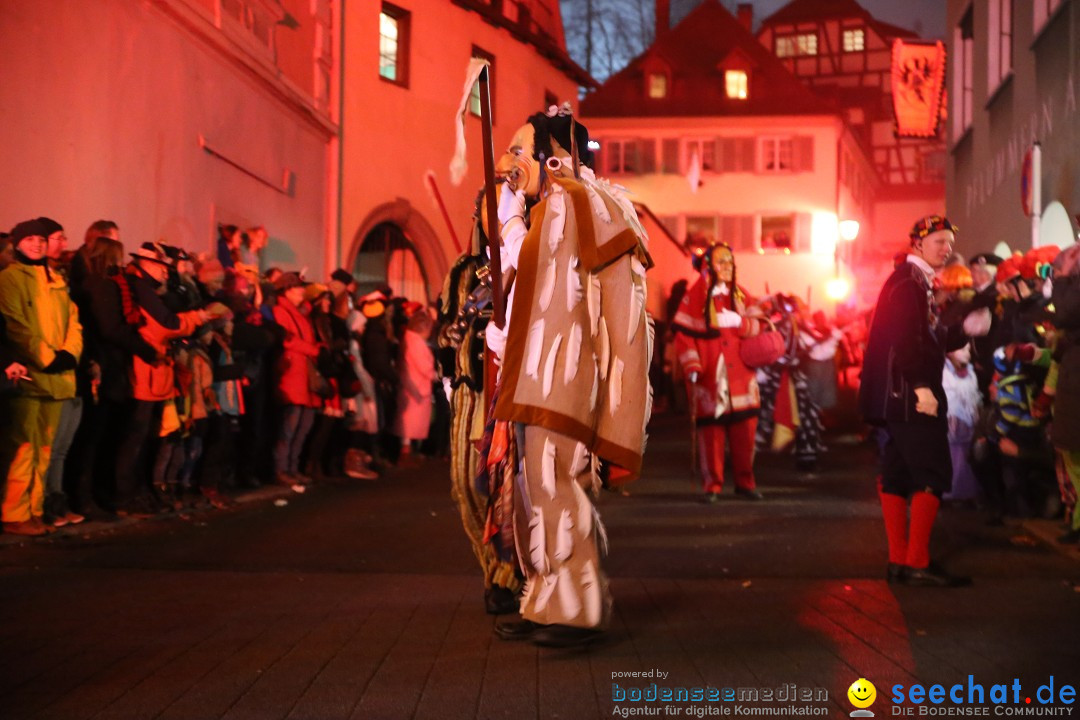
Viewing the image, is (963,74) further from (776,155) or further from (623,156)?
(623,156)

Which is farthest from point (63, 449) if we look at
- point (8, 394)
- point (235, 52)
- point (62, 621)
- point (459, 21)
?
point (459, 21)

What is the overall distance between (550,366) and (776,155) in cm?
4996

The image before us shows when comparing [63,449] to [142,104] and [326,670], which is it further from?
[142,104]

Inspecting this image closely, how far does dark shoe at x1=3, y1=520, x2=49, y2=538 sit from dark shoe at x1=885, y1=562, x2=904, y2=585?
17.4 feet

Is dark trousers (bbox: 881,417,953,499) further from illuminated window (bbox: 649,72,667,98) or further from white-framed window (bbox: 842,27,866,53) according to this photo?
white-framed window (bbox: 842,27,866,53)

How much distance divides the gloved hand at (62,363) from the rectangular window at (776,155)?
152ft

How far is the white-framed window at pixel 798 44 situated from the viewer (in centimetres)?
6569

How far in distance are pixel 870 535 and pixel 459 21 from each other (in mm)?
19478

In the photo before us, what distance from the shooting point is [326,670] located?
462 cm

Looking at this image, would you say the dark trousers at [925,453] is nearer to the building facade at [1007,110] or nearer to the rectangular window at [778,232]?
the building facade at [1007,110]

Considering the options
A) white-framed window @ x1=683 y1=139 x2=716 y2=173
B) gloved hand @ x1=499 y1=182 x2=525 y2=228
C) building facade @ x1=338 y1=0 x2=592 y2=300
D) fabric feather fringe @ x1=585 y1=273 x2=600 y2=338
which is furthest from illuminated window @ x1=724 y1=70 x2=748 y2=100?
fabric feather fringe @ x1=585 y1=273 x2=600 y2=338

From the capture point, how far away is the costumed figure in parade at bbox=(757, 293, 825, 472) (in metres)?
14.7

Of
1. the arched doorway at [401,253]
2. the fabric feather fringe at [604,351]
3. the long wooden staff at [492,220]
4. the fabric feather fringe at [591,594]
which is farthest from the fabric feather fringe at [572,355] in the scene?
the arched doorway at [401,253]

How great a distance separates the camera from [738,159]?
5309 centimetres
